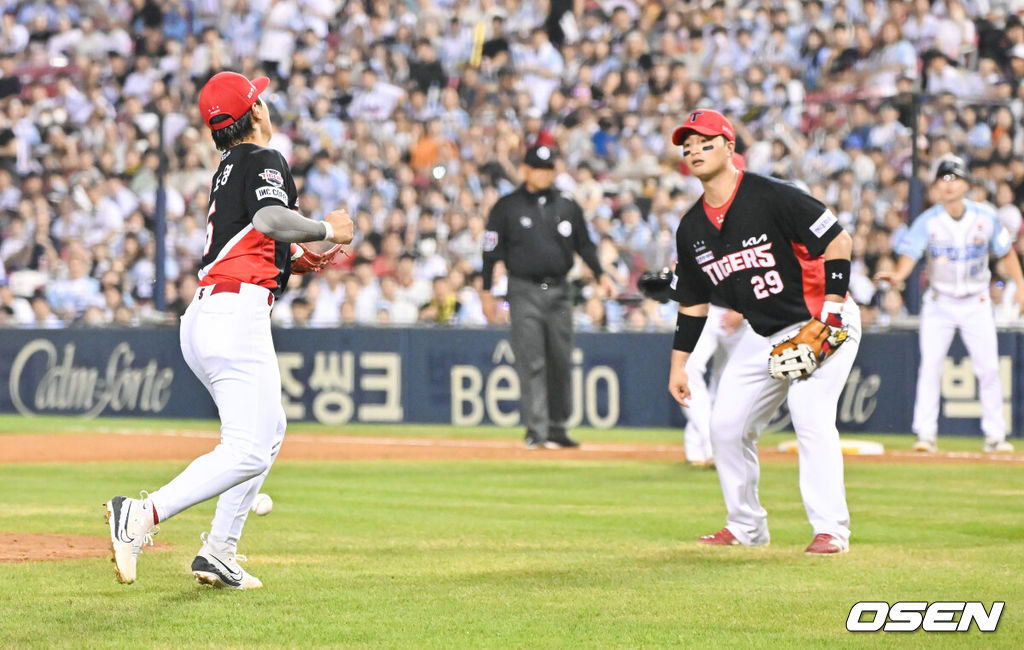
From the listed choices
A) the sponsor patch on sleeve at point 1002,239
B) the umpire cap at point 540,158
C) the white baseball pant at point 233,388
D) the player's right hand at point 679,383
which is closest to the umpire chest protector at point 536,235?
the umpire cap at point 540,158

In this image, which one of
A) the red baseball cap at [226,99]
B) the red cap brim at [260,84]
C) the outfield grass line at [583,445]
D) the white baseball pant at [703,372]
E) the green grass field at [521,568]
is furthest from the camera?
the outfield grass line at [583,445]

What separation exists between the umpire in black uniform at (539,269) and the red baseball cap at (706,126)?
701cm

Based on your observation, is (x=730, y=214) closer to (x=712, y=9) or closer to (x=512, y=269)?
(x=512, y=269)

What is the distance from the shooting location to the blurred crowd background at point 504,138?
58.0 ft

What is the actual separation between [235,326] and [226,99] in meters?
1.01

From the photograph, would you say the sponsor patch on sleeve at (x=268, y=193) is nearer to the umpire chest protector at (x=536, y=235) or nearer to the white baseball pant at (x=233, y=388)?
the white baseball pant at (x=233, y=388)

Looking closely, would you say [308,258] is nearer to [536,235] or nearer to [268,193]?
[268,193]

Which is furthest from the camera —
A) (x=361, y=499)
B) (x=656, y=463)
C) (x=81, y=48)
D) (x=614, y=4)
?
(x=81, y=48)

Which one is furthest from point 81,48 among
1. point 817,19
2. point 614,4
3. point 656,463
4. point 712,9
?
point 656,463

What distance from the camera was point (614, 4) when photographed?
2377cm

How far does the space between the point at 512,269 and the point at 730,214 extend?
7.38 metres

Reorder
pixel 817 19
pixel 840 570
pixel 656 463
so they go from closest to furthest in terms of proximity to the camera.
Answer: pixel 840 570 → pixel 656 463 → pixel 817 19

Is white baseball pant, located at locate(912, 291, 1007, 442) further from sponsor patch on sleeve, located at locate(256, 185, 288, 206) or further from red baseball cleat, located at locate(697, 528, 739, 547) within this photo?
sponsor patch on sleeve, located at locate(256, 185, 288, 206)

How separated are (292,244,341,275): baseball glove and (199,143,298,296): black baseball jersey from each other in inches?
15.3
